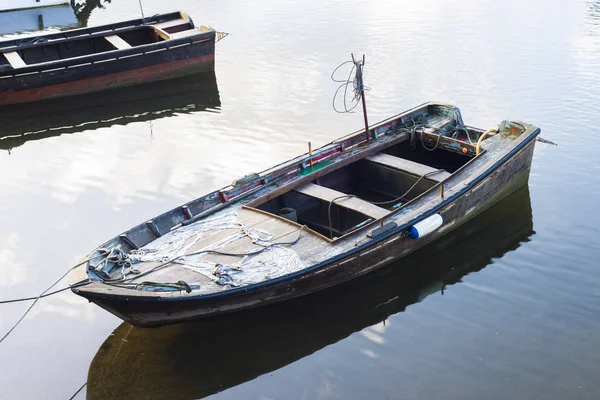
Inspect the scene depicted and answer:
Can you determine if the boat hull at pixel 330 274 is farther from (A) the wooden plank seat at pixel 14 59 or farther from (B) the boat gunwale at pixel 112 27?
(B) the boat gunwale at pixel 112 27

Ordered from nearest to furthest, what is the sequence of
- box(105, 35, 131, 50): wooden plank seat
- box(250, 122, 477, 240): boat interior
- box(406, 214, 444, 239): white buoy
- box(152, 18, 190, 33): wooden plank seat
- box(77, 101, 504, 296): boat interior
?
1. box(77, 101, 504, 296): boat interior
2. box(406, 214, 444, 239): white buoy
3. box(250, 122, 477, 240): boat interior
4. box(105, 35, 131, 50): wooden plank seat
5. box(152, 18, 190, 33): wooden plank seat

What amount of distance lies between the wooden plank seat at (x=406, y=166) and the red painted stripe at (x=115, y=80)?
932 cm

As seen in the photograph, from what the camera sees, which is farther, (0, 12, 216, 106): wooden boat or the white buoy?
(0, 12, 216, 106): wooden boat

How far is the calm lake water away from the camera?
874 cm

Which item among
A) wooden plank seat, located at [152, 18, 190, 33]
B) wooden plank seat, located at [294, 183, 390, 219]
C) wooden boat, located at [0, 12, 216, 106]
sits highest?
wooden plank seat, located at [152, 18, 190, 33]

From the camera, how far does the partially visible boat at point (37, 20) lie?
2592 centimetres

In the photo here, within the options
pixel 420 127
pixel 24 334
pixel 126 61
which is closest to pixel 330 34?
pixel 126 61

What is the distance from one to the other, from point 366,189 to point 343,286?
8.98ft

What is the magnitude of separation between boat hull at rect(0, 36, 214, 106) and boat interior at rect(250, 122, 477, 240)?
8.86 meters

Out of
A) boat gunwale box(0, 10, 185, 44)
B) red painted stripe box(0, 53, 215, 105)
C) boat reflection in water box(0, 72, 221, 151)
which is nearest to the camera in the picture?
boat reflection in water box(0, 72, 221, 151)

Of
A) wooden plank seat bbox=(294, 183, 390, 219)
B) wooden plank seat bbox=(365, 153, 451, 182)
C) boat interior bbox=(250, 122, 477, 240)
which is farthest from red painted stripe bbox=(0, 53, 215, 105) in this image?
A: wooden plank seat bbox=(294, 183, 390, 219)

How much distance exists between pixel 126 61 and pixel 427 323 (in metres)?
12.6

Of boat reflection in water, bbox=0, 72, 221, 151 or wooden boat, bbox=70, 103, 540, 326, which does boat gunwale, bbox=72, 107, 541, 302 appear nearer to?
wooden boat, bbox=70, 103, 540, 326

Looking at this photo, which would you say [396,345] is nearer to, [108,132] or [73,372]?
[73,372]
